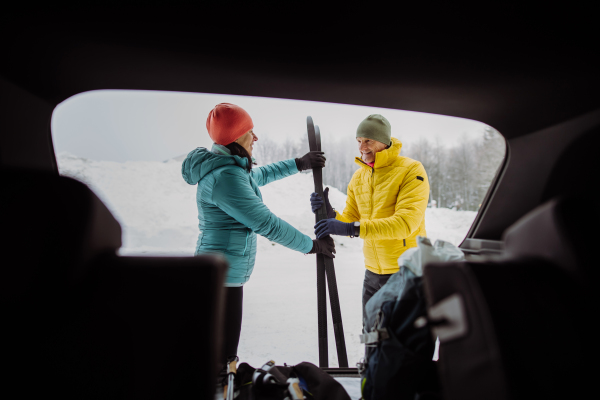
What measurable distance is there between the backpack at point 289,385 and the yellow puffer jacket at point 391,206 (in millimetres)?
731

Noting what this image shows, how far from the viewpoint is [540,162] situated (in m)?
1.26

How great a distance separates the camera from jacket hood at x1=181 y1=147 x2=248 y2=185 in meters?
1.46

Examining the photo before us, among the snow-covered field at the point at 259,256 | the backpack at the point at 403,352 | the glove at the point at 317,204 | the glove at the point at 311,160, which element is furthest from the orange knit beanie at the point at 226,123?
the backpack at the point at 403,352

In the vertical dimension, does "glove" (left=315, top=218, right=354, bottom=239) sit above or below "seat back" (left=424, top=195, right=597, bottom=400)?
above

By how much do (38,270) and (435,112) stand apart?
1.70 meters

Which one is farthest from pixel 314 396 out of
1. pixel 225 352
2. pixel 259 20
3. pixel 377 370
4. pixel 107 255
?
pixel 259 20

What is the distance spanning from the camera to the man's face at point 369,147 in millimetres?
1793

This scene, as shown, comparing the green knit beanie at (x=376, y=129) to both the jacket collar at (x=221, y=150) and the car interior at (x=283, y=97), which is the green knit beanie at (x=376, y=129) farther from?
the jacket collar at (x=221, y=150)

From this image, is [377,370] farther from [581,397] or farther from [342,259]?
[342,259]

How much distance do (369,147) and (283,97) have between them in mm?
705

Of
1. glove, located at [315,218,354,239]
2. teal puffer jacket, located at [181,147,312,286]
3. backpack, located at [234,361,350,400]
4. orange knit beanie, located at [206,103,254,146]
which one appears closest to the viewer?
backpack, located at [234,361,350,400]

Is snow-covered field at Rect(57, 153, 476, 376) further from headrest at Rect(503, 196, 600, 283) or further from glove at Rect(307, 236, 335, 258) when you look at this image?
headrest at Rect(503, 196, 600, 283)

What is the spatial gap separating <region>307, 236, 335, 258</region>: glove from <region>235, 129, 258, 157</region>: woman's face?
72 cm

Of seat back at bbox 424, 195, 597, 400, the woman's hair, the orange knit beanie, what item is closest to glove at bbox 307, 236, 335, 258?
the woman's hair
